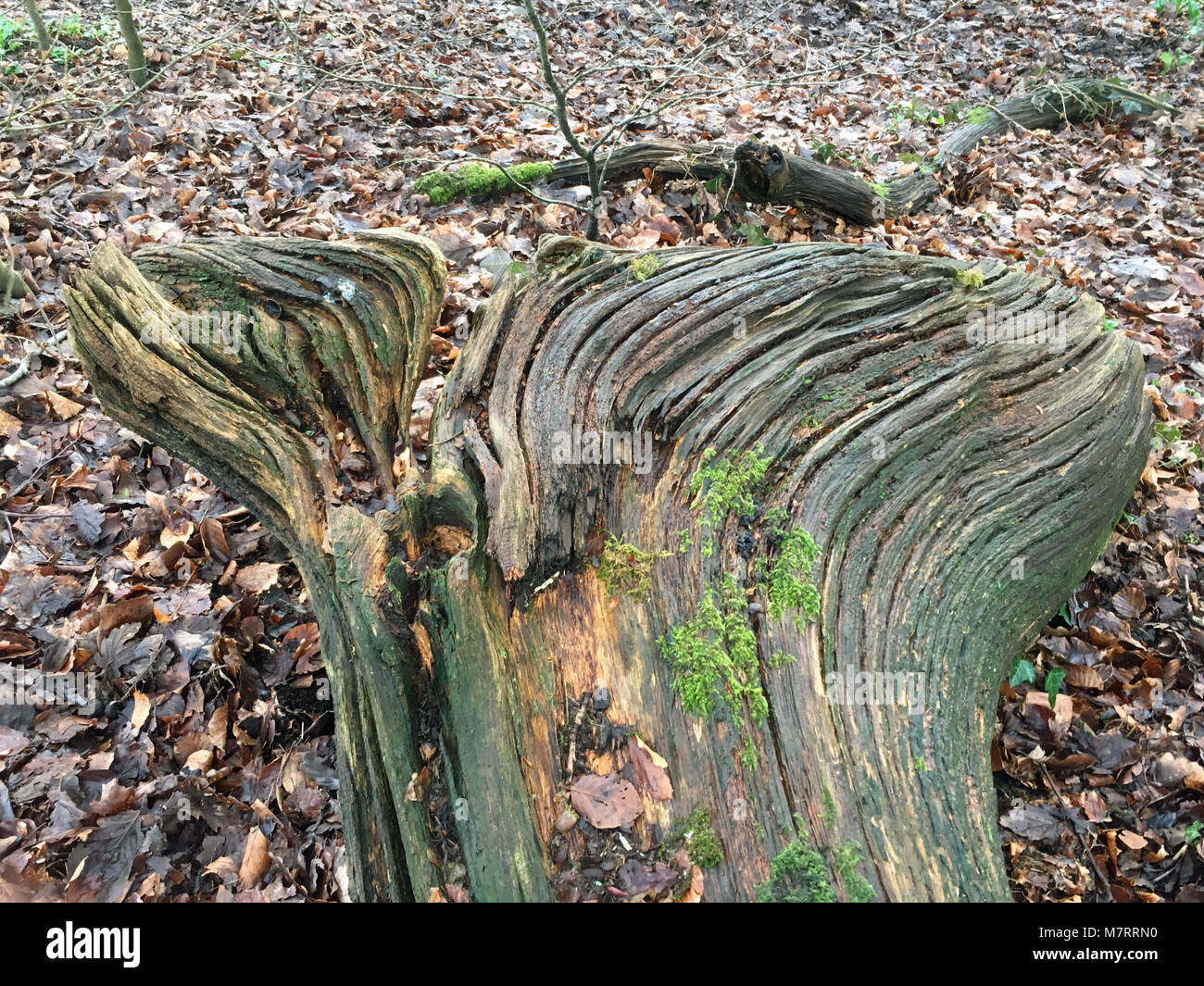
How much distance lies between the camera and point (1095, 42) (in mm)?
10195

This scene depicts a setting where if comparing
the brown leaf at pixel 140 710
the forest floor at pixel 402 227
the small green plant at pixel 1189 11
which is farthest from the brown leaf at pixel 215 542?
the small green plant at pixel 1189 11

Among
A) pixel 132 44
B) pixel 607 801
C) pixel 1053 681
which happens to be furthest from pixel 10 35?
pixel 1053 681

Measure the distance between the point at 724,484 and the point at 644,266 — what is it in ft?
4.59

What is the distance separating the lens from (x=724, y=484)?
9.25 ft

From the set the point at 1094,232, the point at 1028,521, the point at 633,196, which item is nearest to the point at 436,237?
the point at 633,196

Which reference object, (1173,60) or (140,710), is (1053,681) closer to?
(140,710)

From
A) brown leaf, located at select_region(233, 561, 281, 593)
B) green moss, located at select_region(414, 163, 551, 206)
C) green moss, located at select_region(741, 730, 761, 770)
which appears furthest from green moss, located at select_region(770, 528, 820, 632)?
green moss, located at select_region(414, 163, 551, 206)

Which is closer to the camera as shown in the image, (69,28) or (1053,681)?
Result: (1053,681)

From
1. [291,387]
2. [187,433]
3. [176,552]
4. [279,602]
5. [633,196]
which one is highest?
[633,196]

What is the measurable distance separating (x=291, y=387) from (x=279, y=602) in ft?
3.41

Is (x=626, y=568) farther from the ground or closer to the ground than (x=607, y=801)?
farther from the ground

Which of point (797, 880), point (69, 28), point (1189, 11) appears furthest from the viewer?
point (1189, 11)

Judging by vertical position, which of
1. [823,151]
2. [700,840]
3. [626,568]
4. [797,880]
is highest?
[823,151]

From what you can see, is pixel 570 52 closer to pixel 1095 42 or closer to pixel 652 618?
pixel 1095 42
